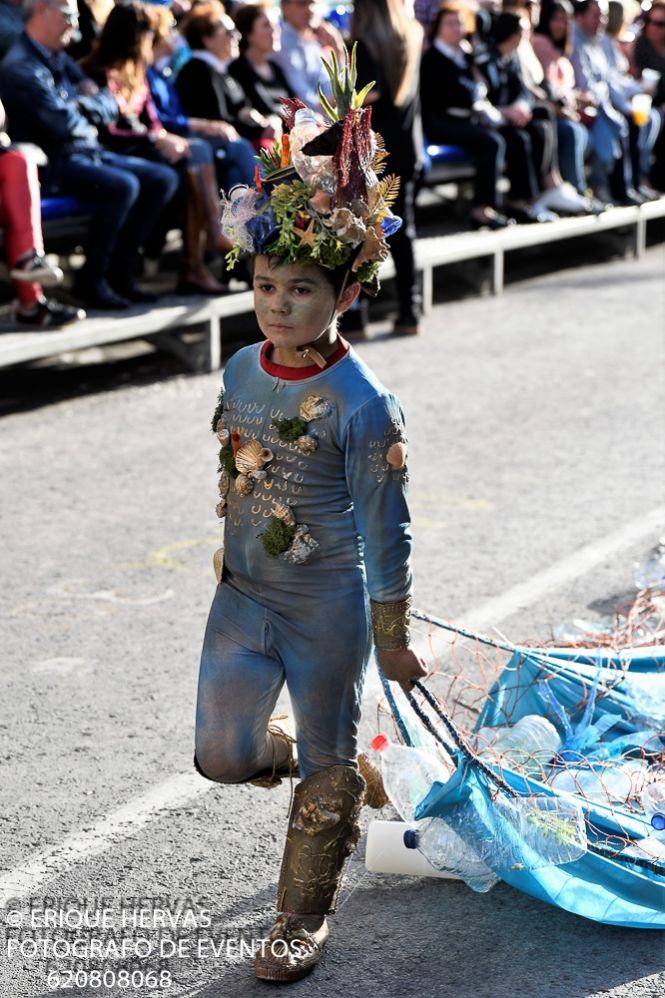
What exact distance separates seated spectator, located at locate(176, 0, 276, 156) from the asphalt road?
6.06 ft

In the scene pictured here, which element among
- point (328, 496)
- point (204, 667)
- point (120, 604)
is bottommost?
point (120, 604)

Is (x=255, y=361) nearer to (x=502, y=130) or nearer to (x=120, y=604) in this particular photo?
(x=120, y=604)

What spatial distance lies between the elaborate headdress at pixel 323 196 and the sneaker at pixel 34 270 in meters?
5.79

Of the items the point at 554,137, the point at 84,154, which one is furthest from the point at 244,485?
the point at 554,137

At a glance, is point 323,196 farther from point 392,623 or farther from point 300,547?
point 392,623

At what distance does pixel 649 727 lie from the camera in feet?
14.9

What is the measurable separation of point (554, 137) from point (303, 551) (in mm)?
11743

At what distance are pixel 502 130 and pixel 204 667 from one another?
1128 cm

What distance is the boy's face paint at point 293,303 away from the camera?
11.8 feet

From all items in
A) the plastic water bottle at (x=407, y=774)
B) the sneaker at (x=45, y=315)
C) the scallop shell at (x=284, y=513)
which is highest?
the scallop shell at (x=284, y=513)

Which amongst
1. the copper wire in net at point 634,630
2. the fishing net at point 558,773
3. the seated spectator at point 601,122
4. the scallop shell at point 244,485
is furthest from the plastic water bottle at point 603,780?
the seated spectator at point 601,122

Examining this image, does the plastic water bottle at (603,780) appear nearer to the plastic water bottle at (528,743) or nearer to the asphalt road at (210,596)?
the plastic water bottle at (528,743)

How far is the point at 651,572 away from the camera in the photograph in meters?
5.95

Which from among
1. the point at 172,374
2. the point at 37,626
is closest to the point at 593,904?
the point at 37,626
